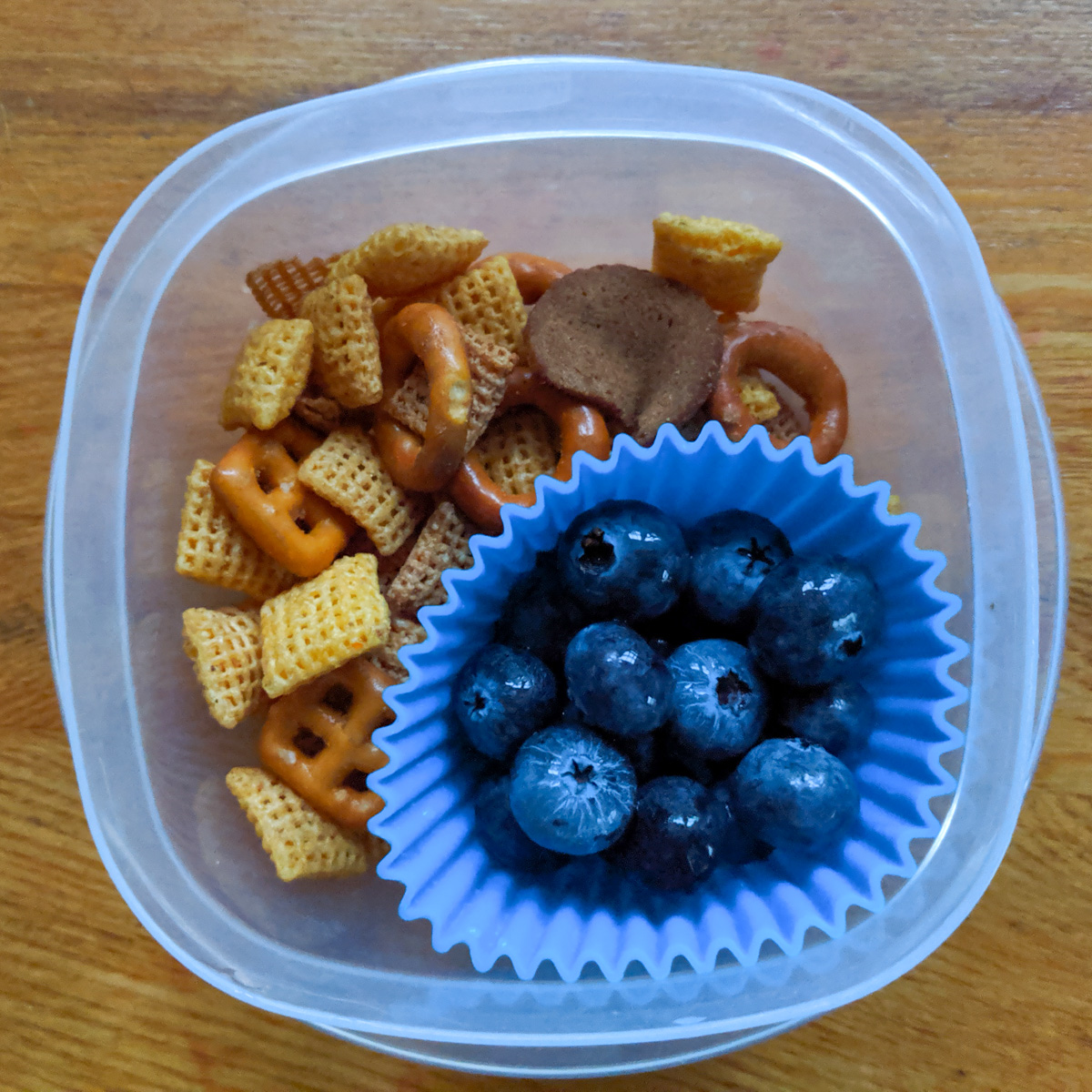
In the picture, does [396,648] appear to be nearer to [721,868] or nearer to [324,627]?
[324,627]

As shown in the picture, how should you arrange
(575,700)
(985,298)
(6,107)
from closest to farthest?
(575,700) < (985,298) < (6,107)

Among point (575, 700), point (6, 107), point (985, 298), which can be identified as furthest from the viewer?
point (6, 107)

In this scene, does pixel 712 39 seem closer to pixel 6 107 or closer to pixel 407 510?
pixel 407 510

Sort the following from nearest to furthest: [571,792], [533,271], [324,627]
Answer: [571,792]
[324,627]
[533,271]

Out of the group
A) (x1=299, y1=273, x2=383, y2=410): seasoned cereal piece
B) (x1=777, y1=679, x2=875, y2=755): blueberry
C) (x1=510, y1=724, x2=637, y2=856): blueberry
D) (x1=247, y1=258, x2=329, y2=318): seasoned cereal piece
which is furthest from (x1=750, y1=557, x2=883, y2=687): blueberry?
(x1=247, y1=258, x2=329, y2=318): seasoned cereal piece

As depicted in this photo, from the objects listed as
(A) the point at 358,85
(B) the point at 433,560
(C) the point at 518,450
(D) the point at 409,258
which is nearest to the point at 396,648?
(B) the point at 433,560

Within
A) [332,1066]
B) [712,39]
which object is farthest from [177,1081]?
[712,39]
